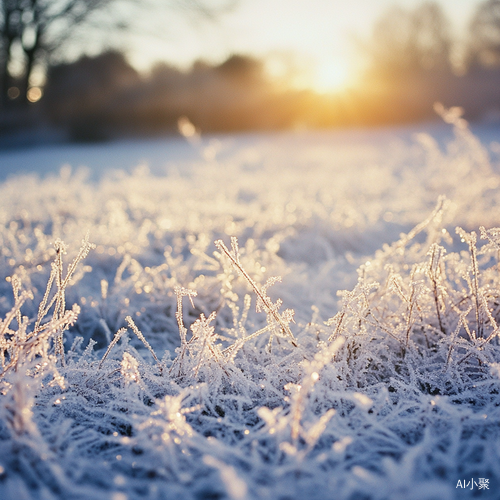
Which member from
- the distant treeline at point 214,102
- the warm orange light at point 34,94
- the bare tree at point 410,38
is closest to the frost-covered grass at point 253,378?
the distant treeline at point 214,102

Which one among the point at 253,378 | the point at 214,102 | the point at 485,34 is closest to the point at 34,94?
the point at 214,102

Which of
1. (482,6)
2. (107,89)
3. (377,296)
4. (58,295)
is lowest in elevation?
(377,296)

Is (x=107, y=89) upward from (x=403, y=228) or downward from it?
upward

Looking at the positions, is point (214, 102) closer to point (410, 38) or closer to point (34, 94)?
point (34, 94)

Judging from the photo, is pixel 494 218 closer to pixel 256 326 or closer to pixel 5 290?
pixel 256 326

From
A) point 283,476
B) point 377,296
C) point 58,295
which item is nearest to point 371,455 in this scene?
point 283,476

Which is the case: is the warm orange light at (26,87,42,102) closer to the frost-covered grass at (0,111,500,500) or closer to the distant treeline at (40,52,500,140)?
the distant treeline at (40,52,500,140)

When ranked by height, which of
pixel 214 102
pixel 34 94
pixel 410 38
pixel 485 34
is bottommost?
pixel 214 102

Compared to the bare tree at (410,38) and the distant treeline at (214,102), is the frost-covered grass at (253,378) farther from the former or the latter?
the bare tree at (410,38)

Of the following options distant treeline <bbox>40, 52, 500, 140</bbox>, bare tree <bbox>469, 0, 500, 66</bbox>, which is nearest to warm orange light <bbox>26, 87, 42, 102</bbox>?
distant treeline <bbox>40, 52, 500, 140</bbox>
